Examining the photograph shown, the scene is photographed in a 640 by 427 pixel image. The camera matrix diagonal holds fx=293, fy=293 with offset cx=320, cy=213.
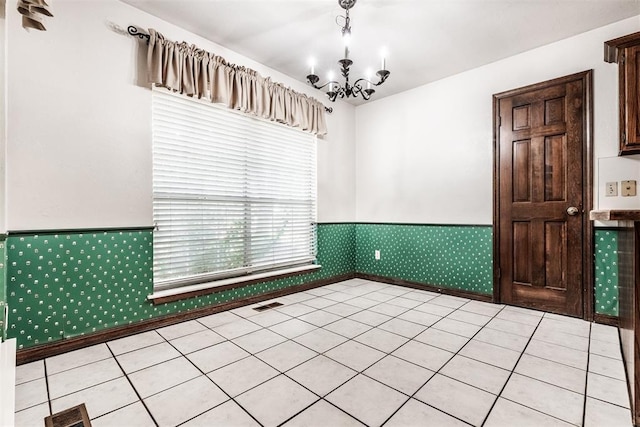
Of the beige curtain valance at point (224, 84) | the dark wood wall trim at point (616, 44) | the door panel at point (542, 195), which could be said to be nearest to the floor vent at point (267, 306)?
the beige curtain valance at point (224, 84)

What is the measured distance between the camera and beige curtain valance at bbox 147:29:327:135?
8.52ft

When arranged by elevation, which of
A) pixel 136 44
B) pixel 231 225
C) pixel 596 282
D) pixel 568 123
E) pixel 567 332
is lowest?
pixel 567 332

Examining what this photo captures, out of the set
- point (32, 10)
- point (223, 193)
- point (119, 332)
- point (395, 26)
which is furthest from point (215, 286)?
point (395, 26)

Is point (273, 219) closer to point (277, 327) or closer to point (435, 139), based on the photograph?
point (277, 327)

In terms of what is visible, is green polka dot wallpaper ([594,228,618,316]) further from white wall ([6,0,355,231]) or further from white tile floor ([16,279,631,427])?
white wall ([6,0,355,231])

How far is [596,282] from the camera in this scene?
2.80 meters

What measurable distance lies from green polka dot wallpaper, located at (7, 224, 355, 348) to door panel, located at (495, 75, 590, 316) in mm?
3516

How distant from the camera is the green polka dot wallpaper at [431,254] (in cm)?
352

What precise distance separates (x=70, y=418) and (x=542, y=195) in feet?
13.6

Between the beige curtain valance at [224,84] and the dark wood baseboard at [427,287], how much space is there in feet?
7.77

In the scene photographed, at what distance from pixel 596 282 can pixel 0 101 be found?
4.89 m

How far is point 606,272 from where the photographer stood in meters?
2.76

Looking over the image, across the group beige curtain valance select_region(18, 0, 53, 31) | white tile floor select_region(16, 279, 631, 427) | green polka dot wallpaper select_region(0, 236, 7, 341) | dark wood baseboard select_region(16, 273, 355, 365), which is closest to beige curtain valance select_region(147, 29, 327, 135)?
beige curtain valance select_region(18, 0, 53, 31)

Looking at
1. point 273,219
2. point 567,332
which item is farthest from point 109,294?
point 567,332
